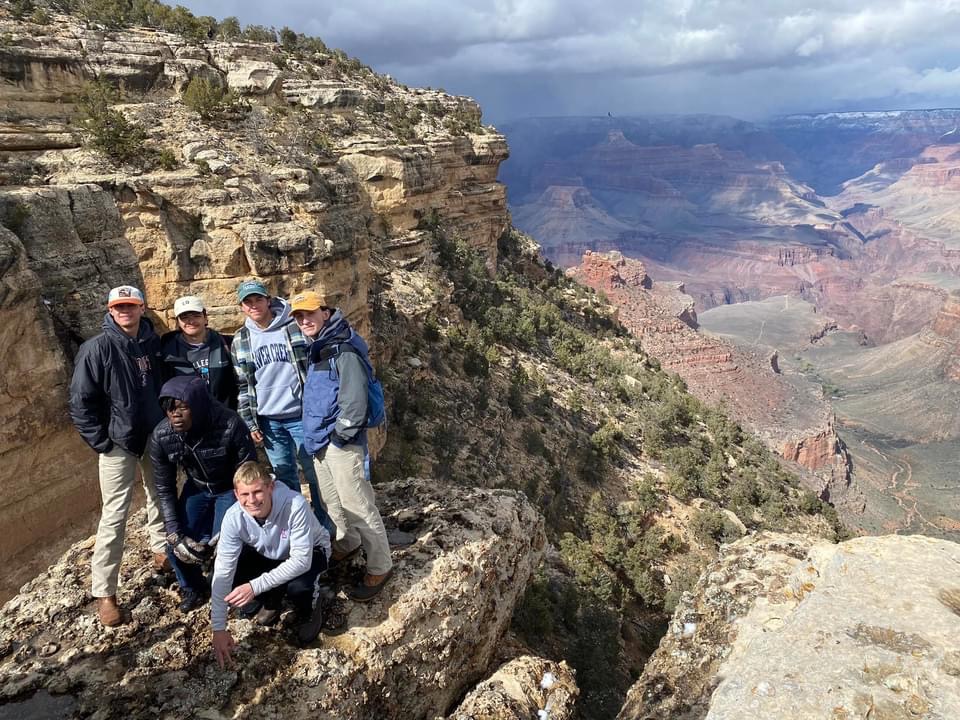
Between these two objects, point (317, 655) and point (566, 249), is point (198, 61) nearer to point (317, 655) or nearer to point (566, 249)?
point (317, 655)

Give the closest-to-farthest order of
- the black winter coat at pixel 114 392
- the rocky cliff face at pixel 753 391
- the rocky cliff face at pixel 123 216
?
the black winter coat at pixel 114 392 < the rocky cliff face at pixel 123 216 < the rocky cliff face at pixel 753 391

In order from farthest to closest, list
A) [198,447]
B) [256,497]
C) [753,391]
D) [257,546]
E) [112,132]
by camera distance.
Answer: [753,391] < [112,132] < [198,447] < [257,546] < [256,497]

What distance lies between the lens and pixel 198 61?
39.4 ft

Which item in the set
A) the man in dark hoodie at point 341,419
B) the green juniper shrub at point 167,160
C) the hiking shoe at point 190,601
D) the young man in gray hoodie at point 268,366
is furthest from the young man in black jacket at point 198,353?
the green juniper shrub at point 167,160

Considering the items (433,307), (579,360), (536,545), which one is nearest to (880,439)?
(579,360)

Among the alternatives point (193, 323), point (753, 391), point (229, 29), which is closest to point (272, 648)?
point (193, 323)

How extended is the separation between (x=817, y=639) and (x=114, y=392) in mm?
5170

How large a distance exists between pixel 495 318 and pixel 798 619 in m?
17.1

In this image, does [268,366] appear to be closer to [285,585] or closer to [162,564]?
[285,585]

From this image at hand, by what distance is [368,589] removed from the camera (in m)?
4.65

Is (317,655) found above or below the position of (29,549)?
above

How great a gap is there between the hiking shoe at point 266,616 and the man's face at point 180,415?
1.50m

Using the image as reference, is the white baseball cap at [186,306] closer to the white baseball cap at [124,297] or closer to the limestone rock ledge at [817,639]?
the white baseball cap at [124,297]

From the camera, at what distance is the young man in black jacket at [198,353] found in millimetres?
4520
